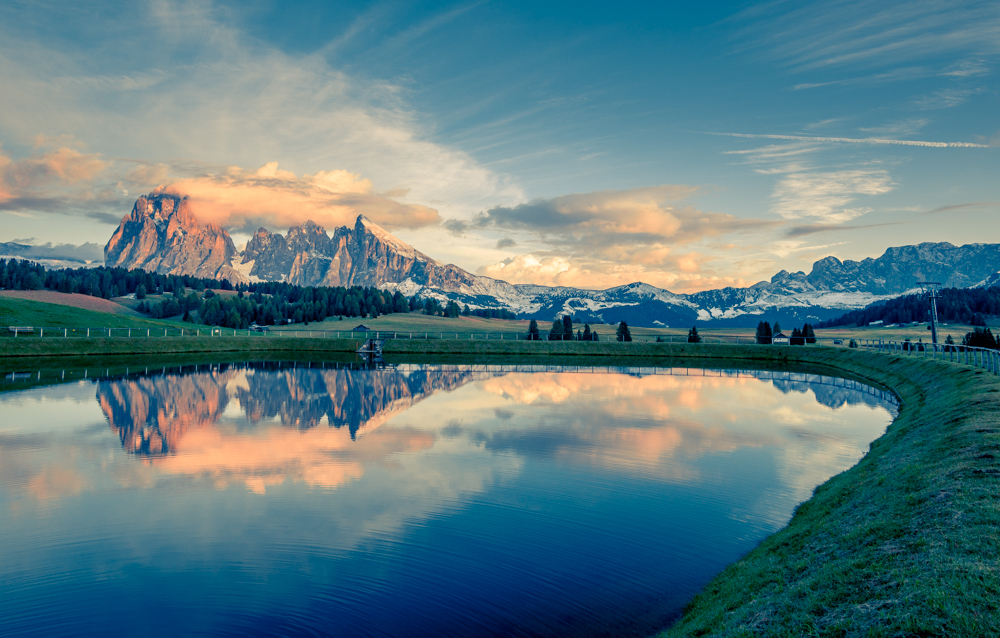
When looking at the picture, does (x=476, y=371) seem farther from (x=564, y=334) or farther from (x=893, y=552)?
(x=564, y=334)

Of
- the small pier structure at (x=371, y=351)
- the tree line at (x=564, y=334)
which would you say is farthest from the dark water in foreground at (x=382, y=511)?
the tree line at (x=564, y=334)

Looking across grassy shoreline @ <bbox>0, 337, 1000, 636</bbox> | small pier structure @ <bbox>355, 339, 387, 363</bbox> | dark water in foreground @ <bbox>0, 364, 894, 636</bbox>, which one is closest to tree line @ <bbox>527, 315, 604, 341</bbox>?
small pier structure @ <bbox>355, 339, 387, 363</bbox>

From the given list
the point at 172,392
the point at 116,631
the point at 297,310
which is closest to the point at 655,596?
the point at 116,631

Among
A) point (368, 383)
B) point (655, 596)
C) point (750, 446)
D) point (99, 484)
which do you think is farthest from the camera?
point (368, 383)

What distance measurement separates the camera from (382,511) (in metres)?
15.6

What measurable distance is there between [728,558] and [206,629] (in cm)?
1050

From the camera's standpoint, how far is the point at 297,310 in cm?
17438

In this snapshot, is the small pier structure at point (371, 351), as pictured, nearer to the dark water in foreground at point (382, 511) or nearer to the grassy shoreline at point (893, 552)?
the dark water in foreground at point (382, 511)

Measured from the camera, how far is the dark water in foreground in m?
10.6

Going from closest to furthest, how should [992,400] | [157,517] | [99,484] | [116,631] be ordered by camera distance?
1. [116,631]
2. [157,517]
3. [99,484]
4. [992,400]

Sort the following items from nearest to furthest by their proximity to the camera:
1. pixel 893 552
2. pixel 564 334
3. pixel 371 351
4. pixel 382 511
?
pixel 893 552
pixel 382 511
pixel 371 351
pixel 564 334

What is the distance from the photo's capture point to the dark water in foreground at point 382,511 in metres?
10.6

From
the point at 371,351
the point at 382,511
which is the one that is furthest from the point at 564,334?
the point at 382,511

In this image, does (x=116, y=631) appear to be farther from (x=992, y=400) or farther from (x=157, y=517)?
(x=992, y=400)
